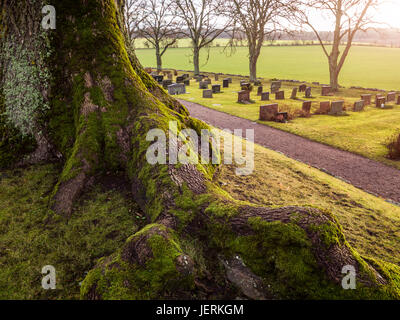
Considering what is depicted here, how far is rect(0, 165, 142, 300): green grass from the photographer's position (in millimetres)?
3279

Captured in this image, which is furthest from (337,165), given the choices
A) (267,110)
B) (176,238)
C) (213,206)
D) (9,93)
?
(9,93)

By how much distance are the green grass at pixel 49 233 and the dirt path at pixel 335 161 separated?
7417 millimetres

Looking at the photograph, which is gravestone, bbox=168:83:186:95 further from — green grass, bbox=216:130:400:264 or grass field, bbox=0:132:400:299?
grass field, bbox=0:132:400:299

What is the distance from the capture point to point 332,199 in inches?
251

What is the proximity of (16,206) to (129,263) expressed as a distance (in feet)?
9.31

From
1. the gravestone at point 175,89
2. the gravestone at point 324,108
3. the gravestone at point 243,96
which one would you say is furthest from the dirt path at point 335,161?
the gravestone at point 175,89

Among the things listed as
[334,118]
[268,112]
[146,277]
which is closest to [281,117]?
[268,112]

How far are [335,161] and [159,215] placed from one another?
8538mm

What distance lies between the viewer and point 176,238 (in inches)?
123

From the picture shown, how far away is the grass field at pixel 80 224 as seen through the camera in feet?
11.1

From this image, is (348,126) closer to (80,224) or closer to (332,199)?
(332,199)

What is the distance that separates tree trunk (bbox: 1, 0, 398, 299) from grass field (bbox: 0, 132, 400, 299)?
34cm
